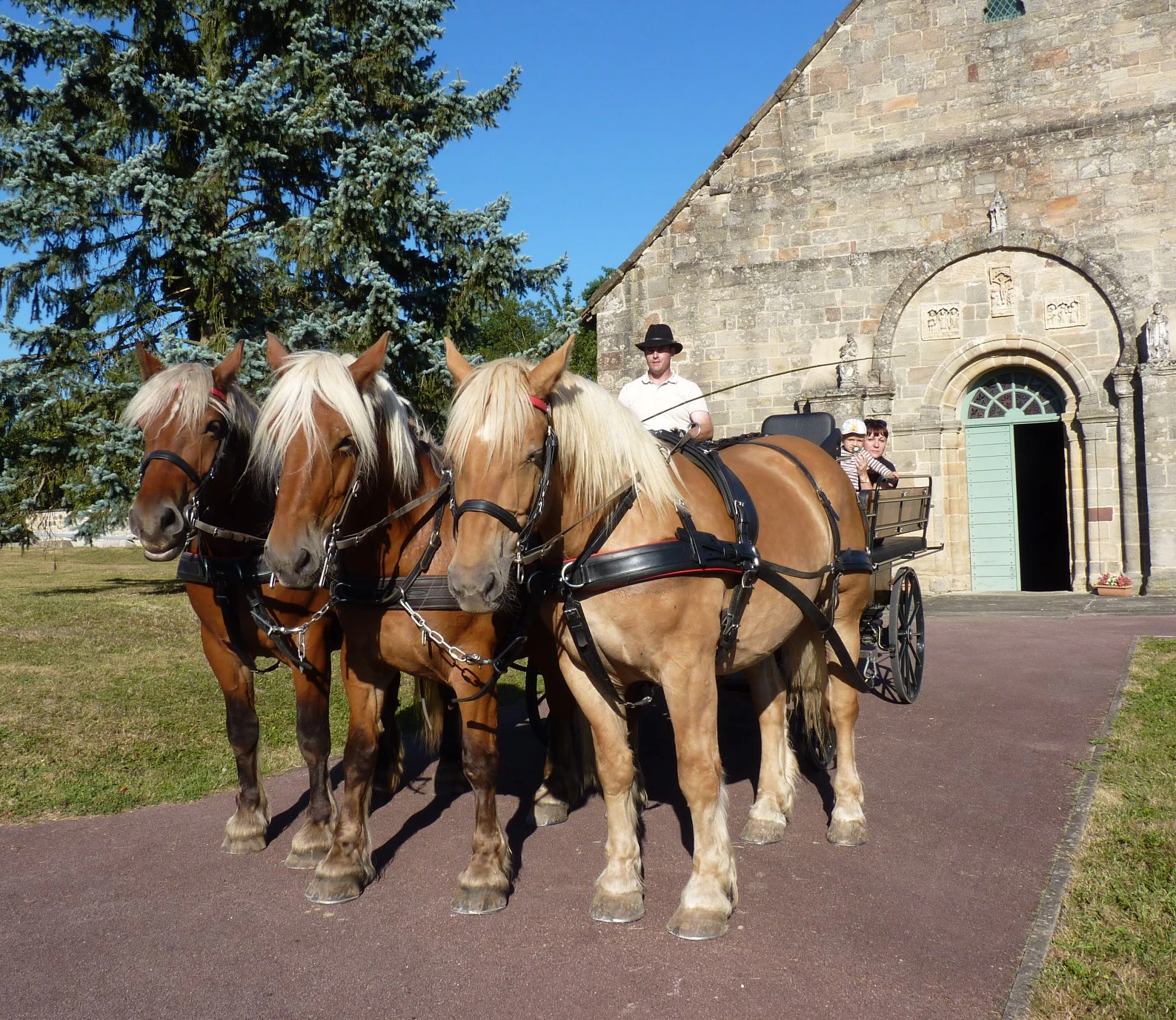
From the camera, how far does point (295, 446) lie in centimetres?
321

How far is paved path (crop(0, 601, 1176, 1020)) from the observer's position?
114 inches

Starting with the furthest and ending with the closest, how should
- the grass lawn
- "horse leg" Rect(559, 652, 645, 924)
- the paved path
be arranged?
the grass lawn < "horse leg" Rect(559, 652, 645, 924) < the paved path

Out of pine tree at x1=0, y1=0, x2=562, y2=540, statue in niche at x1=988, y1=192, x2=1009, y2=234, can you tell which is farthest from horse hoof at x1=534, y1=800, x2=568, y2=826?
statue in niche at x1=988, y1=192, x2=1009, y2=234

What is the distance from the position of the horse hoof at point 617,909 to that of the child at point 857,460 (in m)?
4.39

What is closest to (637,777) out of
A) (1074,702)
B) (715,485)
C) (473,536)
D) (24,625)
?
(715,485)

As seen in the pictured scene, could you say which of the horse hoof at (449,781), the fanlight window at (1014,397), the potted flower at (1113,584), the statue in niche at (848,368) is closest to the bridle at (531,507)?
the horse hoof at (449,781)

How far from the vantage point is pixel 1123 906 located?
338 cm

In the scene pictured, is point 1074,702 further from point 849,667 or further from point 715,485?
point 715,485

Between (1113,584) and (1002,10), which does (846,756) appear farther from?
(1002,10)

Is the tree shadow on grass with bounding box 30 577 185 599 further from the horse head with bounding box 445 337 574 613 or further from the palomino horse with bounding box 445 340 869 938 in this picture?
the horse head with bounding box 445 337 574 613

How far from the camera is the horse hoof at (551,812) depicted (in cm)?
466

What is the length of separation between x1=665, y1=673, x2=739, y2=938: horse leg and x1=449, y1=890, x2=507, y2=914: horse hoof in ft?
2.30

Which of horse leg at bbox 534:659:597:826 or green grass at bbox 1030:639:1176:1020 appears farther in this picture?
horse leg at bbox 534:659:597:826

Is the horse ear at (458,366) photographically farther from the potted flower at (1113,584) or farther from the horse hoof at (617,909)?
the potted flower at (1113,584)
